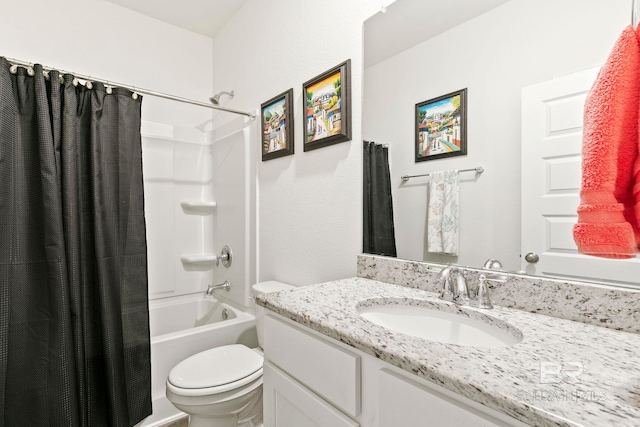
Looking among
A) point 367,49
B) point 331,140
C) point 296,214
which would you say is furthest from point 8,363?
point 367,49

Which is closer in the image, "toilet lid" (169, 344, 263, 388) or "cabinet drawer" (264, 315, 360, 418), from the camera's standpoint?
"cabinet drawer" (264, 315, 360, 418)

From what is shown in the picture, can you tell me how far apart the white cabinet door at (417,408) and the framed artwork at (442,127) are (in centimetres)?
74

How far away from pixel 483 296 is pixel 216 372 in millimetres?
1150

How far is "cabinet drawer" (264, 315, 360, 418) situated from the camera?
71 cm

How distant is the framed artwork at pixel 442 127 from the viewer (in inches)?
40.0

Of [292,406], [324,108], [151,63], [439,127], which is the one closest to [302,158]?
[324,108]

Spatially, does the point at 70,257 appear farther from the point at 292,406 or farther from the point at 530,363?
the point at 530,363

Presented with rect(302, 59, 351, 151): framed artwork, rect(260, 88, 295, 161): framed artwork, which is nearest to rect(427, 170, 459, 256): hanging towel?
rect(302, 59, 351, 151): framed artwork

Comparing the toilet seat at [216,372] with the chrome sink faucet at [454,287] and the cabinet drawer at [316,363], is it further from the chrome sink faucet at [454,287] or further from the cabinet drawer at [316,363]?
the chrome sink faucet at [454,287]

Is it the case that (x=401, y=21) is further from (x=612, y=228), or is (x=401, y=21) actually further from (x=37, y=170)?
(x=37, y=170)

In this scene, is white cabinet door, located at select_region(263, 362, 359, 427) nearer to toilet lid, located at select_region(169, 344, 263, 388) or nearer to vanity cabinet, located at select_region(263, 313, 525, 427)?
vanity cabinet, located at select_region(263, 313, 525, 427)

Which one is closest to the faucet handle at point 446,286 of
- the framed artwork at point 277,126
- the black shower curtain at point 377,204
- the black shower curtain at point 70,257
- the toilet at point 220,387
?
the black shower curtain at point 377,204

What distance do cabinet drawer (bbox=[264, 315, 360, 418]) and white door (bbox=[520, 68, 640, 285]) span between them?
0.59 metres

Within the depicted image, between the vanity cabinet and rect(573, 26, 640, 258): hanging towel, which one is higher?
rect(573, 26, 640, 258): hanging towel
